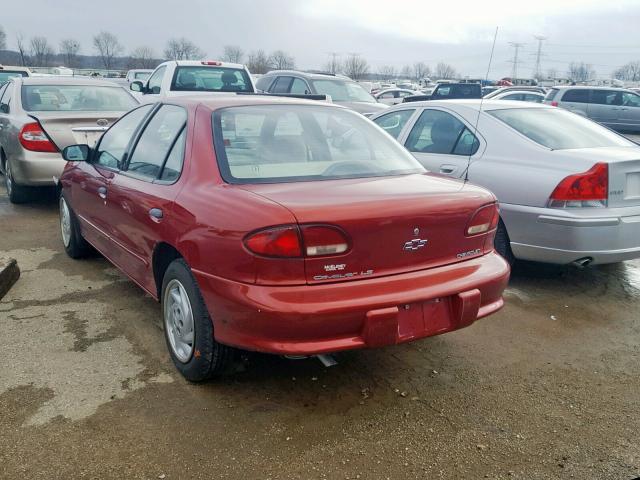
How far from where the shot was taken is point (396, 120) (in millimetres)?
6027

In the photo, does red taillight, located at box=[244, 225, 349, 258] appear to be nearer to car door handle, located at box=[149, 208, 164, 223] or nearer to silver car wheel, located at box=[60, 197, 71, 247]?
car door handle, located at box=[149, 208, 164, 223]

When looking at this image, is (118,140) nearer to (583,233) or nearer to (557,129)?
(583,233)

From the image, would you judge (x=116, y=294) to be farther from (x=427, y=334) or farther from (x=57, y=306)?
(x=427, y=334)

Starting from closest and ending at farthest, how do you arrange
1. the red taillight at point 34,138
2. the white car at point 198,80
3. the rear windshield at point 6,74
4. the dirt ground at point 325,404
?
the dirt ground at point 325,404
the red taillight at point 34,138
the white car at point 198,80
the rear windshield at point 6,74

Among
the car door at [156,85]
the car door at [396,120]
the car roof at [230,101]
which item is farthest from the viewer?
the car door at [156,85]

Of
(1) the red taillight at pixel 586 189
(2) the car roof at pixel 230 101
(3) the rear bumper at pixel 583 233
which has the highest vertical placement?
(2) the car roof at pixel 230 101

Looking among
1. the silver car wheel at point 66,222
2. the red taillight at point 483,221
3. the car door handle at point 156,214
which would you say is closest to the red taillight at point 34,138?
the silver car wheel at point 66,222

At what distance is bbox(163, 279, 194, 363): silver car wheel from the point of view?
3084 mm

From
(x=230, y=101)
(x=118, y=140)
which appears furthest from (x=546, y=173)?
(x=118, y=140)

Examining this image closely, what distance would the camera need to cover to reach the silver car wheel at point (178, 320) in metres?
3.08

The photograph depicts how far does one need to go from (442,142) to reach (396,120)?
812 mm

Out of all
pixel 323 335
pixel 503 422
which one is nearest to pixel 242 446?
pixel 323 335

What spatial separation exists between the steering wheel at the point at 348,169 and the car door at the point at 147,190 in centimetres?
82

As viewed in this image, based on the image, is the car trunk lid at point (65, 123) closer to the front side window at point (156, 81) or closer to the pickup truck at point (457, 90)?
the front side window at point (156, 81)
